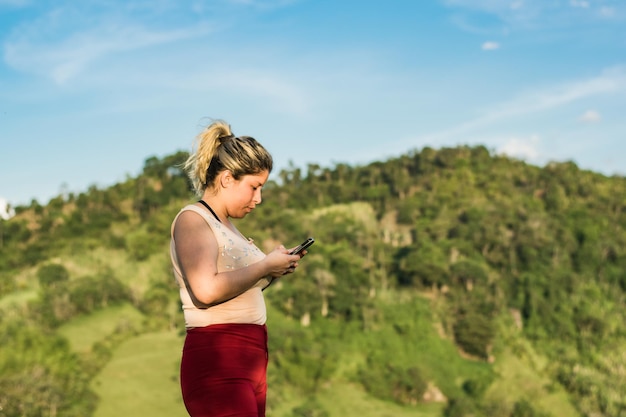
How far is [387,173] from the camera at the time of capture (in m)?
63.7

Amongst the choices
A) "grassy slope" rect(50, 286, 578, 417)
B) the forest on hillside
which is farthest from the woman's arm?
"grassy slope" rect(50, 286, 578, 417)

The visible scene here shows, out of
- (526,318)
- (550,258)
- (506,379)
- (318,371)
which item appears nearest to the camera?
(318,371)

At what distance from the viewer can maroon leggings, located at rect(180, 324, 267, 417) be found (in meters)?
1.95

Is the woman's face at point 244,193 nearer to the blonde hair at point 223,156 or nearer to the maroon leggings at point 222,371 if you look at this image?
the blonde hair at point 223,156

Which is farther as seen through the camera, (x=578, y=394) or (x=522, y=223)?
(x=522, y=223)

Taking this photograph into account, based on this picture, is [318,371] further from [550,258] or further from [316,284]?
[550,258]

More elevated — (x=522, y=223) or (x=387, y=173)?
(x=387, y=173)

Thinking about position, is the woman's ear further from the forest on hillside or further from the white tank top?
the forest on hillside

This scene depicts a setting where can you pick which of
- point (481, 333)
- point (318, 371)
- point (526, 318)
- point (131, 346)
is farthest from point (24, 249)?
point (526, 318)

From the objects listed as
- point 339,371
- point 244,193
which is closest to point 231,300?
point 244,193

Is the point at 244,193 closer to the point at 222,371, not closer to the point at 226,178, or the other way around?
the point at 226,178

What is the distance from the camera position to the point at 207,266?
194cm

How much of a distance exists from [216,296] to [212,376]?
0.84 feet

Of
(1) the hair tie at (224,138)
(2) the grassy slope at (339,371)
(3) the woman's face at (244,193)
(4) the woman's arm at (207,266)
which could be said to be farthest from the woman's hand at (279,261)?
(2) the grassy slope at (339,371)
